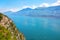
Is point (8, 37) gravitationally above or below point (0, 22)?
below

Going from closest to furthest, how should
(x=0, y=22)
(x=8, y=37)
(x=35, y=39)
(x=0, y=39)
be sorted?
(x=0, y=39) < (x=8, y=37) < (x=0, y=22) < (x=35, y=39)

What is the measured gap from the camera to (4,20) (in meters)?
10.9

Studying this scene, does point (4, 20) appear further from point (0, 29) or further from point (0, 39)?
point (0, 39)

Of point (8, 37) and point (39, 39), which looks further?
point (39, 39)

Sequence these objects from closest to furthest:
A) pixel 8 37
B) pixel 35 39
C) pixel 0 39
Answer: pixel 0 39
pixel 8 37
pixel 35 39

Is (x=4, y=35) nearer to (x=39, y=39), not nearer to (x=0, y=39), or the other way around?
(x=0, y=39)

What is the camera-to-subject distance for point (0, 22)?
10.4 meters

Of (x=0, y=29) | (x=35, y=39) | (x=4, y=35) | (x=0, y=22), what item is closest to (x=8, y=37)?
(x=4, y=35)

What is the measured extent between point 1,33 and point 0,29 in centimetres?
73

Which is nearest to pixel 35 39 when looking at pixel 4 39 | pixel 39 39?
pixel 39 39

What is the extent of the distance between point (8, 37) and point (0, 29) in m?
0.82

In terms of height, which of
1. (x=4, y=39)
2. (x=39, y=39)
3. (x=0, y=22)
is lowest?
(x=39, y=39)

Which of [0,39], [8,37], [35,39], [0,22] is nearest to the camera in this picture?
[0,39]

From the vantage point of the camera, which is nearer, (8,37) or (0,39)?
(0,39)
